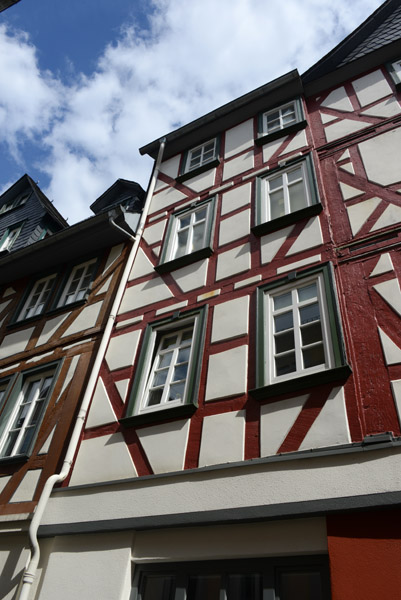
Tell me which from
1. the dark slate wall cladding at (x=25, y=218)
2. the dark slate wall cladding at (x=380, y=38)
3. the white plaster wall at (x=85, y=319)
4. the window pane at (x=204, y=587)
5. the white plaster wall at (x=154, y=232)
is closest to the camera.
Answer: the window pane at (x=204, y=587)

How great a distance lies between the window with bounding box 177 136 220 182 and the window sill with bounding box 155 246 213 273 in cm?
311

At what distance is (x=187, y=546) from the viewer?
15.9ft

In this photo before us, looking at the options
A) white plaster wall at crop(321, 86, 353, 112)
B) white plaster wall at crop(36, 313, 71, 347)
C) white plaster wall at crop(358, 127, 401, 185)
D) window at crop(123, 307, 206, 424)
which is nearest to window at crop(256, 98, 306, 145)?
white plaster wall at crop(321, 86, 353, 112)

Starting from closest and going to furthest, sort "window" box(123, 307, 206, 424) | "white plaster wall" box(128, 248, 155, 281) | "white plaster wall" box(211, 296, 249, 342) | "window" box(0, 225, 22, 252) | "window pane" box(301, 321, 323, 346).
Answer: "window pane" box(301, 321, 323, 346) → "window" box(123, 307, 206, 424) → "white plaster wall" box(211, 296, 249, 342) → "white plaster wall" box(128, 248, 155, 281) → "window" box(0, 225, 22, 252)

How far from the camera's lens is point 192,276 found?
314 inches

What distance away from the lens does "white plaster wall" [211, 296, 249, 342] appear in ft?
21.3

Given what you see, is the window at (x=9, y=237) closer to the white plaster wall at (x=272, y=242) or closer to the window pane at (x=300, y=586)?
the white plaster wall at (x=272, y=242)

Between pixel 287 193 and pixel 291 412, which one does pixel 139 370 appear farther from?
pixel 287 193

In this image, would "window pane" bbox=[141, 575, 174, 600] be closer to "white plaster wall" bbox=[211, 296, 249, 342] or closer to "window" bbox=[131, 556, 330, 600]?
"window" bbox=[131, 556, 330, 600]

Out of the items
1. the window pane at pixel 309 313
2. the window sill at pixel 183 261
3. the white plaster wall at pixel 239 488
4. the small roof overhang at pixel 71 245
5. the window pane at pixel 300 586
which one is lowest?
the window pane at pixel 300 586

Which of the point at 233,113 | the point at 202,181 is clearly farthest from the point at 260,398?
the point at 233,113

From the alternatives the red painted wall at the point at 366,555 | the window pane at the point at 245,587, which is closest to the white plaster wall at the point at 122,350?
the window pane at the point at 245,587

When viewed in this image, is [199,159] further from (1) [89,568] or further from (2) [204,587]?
(2) [204,587]

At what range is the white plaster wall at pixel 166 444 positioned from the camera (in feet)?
18.4
